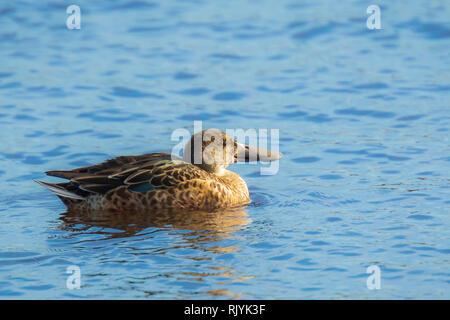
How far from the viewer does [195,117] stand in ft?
44.2

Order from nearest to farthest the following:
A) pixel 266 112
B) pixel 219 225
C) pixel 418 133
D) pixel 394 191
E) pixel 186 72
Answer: pixel 219 225 → pixel 394 191 → pixel 418 133 → pixel 266 112 → pixel 186 72

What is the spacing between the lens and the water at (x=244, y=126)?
27.6 ft

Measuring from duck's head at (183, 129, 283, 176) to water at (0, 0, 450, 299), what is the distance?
432mm

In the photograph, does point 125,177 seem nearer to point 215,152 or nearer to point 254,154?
point 215,152

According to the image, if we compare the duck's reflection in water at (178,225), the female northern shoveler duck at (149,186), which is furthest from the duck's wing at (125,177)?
the duck's reflection in water at (178,225)

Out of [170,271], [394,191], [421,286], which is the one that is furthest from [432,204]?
[170,271]

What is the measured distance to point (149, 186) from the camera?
10438 millimetres

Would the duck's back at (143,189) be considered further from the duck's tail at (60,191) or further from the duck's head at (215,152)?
the duck's head at (215,152)

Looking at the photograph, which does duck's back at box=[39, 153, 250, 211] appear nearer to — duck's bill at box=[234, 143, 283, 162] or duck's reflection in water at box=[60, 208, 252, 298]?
duck's reflection in water at box=[60, 208, 252, 298]

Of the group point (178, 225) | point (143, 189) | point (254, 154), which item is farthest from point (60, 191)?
point (254, 154)

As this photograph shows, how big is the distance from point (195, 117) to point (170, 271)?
535 cm

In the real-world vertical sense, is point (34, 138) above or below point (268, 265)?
above
